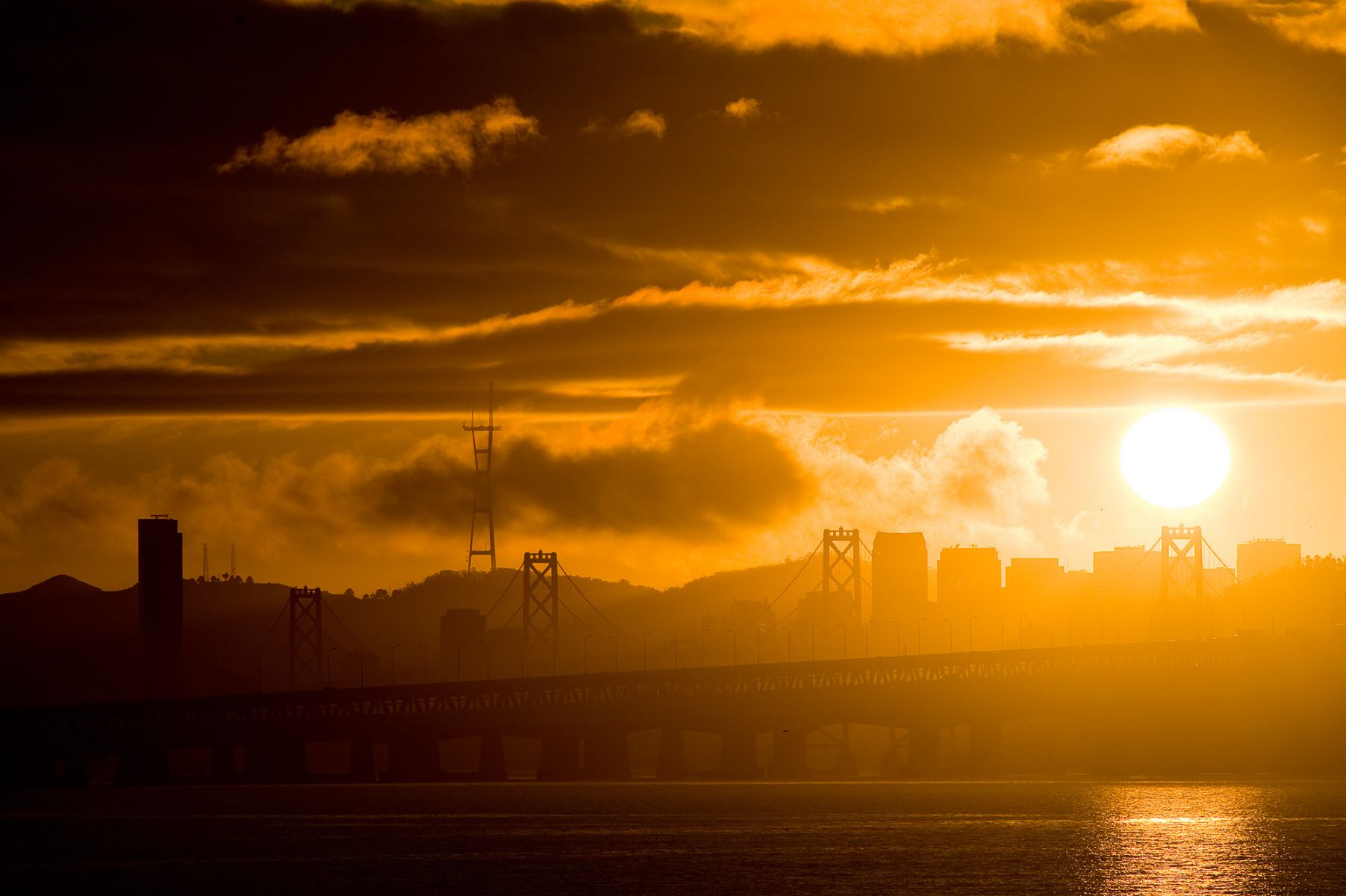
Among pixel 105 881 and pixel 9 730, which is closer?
pixel 105 881

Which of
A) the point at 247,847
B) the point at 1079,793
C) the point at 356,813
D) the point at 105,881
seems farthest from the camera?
the point at 1079,793

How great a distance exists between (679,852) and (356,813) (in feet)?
154

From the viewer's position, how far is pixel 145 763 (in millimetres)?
198125

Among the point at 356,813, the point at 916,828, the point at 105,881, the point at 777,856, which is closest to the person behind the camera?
the point at 105,881

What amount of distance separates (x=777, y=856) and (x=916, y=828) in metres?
24.9

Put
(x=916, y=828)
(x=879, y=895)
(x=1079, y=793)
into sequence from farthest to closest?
(x=1079, y=793) → (x=916, y=828) → (x=879, y=895)

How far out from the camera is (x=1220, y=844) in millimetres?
119812

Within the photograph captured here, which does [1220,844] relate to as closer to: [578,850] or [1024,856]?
[1024,856]

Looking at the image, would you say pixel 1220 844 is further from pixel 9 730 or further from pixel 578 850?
pixel 9 730

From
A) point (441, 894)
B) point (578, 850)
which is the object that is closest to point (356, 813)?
point (578, 850)

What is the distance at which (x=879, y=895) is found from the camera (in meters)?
91.4

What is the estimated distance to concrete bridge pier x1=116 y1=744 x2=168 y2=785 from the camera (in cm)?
19638

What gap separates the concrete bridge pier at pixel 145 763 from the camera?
7731 inches

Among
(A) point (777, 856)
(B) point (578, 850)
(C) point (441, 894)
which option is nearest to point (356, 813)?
(B) point (578, 850)
